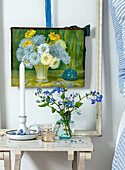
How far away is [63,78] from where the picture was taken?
1811 millimetres

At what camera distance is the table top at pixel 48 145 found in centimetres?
149

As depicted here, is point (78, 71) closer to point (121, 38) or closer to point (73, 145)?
point (121, 38)

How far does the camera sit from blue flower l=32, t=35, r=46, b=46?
1798mm

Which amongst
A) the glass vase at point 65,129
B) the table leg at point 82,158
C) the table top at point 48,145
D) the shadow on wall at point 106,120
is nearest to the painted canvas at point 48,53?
the shadow on wall at point 106,120

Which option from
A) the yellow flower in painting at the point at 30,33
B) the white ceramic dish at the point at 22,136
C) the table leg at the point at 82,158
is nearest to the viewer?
the table leg at the point at 82,158

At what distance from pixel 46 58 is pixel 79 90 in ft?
0.88

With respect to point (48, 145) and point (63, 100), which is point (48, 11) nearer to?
point (63, 100)

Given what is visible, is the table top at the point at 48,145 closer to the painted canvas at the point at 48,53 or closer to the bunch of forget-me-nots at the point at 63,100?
the bunch of forget-me-nots at the point at 63,100

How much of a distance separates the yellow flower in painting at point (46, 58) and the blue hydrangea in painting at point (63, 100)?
133 mm

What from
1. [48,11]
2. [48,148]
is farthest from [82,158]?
[48,11]

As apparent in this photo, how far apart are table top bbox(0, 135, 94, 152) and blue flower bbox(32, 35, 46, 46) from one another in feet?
1.78

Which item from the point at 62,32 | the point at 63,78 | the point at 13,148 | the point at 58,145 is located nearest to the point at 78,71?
the point at 63,78

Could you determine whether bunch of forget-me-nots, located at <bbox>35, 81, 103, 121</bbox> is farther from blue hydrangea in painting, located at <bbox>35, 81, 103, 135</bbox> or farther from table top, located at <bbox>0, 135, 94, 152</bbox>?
table top, located at <bbox>0, 135, 94, 152</bbox>

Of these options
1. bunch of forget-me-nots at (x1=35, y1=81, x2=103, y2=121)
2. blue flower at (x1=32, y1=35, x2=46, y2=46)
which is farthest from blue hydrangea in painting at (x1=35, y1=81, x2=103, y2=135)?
blue flower at (x1=32, y1=35, x2=46, y2=46)
